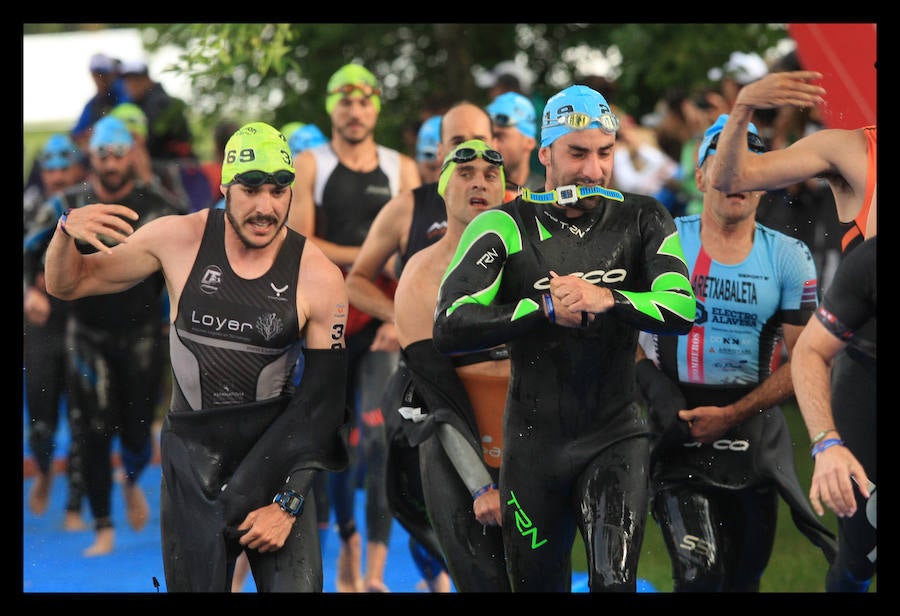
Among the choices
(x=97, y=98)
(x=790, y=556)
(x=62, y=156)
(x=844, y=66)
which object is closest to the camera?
(x=844, y=66)

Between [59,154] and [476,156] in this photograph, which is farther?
[59,154]

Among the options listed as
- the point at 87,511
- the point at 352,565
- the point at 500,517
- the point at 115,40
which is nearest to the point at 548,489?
the point at 500,517

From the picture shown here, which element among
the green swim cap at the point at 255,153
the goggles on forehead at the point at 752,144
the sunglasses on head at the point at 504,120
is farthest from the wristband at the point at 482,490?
the sunglasses on head at the point at 504,120

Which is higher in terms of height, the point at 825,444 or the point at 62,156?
the point at 62,156

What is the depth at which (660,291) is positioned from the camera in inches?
222

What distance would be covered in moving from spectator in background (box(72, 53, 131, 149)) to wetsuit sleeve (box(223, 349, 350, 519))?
11.8ft

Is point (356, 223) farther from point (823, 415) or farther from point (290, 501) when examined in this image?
point (823, 415)

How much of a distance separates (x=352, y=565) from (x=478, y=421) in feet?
8.24

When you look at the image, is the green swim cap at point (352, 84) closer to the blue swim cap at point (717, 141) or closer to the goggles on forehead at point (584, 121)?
the blue swim cap at point (717, 141)

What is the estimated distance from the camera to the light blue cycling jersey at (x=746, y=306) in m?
6.73

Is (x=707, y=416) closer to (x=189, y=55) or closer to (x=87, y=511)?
(x=189, y=55)

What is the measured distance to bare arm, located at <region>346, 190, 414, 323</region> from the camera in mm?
7695

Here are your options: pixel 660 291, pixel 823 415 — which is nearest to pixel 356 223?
pixel 660 291

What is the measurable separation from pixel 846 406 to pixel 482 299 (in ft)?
6.33
